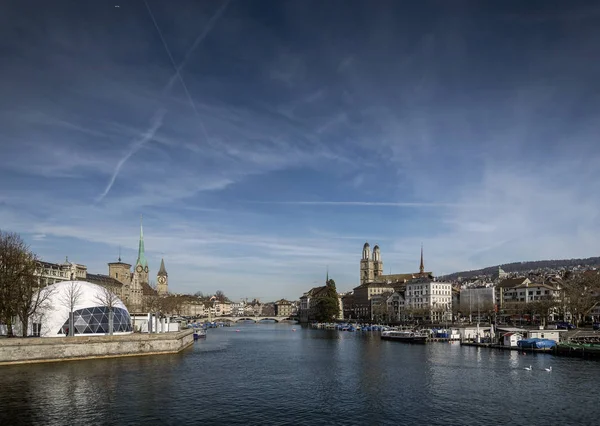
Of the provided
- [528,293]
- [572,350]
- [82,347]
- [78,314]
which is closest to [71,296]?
[78,314]

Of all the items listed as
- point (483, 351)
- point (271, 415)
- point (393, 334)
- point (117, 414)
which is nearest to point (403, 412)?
point (271, 415)

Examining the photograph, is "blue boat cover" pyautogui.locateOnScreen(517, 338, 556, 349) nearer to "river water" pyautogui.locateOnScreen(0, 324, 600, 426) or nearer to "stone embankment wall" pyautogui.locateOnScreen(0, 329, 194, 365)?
"river water" pyautogui.locateOnScreen(0, 324, 600, 426)

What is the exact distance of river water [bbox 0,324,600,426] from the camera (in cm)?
3688

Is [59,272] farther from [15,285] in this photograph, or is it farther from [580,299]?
[580,299]

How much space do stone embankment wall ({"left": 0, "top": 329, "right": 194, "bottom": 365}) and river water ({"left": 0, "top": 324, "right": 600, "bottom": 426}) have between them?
9.36 feet

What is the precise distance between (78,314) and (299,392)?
148 ft

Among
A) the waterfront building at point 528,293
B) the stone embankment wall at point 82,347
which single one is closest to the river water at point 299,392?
the stone embankment wall at point 82,347

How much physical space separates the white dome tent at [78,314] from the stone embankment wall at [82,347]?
6874 mm

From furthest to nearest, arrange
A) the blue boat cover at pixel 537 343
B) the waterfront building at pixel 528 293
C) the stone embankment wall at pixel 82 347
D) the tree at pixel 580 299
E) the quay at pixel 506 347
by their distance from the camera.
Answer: the waterfront building at pixel 528 293 → the tree at pixel 580 299 → the blue boat cover at pixel 537 343 → the quay at pixel 506 347 → the stone embankment wall at pixel 82 347

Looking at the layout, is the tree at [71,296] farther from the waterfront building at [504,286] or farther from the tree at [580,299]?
the waterfront building at [504,286]

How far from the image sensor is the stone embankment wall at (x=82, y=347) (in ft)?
199

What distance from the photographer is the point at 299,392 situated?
47188mm

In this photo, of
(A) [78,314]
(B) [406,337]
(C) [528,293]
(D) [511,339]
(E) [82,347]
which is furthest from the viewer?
(C) [528,293]

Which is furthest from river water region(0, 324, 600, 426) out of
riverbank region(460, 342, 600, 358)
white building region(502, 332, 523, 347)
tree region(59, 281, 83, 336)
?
white building region(502, 332, 523, 347)
